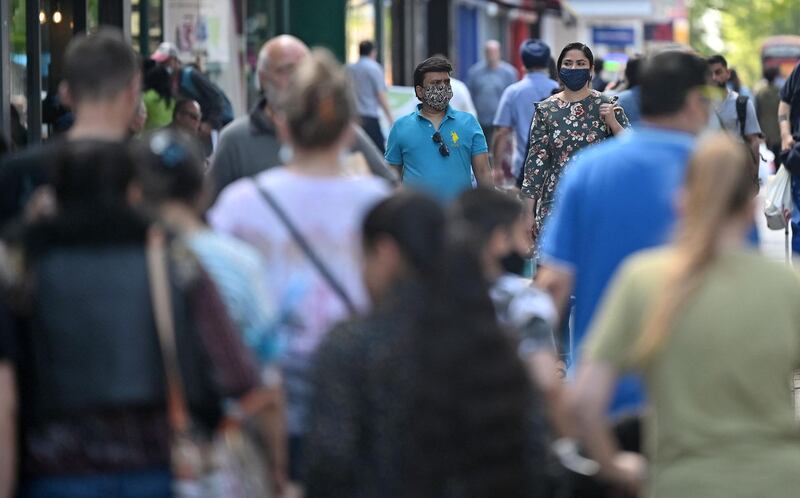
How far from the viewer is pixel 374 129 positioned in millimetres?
20266

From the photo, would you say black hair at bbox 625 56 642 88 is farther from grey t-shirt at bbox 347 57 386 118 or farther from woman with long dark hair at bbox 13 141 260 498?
woman with long dark hair at bbox 13 141 260 498

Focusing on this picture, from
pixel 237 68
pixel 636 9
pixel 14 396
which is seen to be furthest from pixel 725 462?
pixel 636 9

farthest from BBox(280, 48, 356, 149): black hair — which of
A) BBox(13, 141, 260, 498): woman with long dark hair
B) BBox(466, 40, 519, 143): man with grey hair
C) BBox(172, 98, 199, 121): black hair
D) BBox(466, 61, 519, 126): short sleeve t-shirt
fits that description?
BBox(466, 61, 519, 126): short sleeve t-shirt

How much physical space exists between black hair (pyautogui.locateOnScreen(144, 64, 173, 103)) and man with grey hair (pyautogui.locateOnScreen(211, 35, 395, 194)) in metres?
5.85

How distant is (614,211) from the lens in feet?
19.1

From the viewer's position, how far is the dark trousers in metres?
20.1

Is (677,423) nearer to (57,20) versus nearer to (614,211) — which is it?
(614,211)

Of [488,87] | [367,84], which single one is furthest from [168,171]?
[488,87]

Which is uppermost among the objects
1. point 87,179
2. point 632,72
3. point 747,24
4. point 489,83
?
point 87,179

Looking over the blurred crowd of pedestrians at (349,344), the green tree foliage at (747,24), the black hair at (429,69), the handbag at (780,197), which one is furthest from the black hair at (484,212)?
the green tree foliage at (747,24)

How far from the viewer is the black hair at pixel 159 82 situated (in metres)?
13.2

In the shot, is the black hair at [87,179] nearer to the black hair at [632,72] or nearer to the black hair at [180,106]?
the black hair at [180,106]

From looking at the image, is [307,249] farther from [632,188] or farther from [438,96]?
[438,96]

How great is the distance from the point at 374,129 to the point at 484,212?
15.2m
